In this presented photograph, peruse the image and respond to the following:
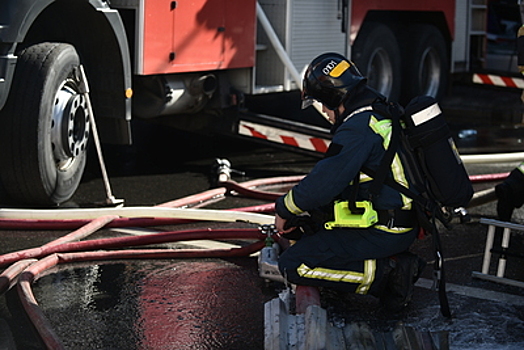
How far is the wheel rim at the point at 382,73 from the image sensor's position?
31.2ft

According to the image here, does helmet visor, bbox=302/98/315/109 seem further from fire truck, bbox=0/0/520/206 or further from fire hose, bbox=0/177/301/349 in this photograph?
fire truck, bbox=0/0/520/206

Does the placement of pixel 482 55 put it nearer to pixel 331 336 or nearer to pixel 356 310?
pixel 356 310

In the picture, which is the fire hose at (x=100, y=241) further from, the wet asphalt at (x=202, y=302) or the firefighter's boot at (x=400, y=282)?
the firefighter's boot at (x=400, y=282)

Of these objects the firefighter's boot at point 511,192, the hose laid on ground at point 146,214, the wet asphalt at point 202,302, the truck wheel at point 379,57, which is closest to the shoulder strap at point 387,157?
the wet asphalt at point 202,302

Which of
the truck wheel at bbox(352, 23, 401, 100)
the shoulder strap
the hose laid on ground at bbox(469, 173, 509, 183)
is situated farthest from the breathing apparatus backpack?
the truck wheel at bbox(352, 23, 401, 100)

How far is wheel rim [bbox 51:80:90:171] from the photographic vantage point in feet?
18.6

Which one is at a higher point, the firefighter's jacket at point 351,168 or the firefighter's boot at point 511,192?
the firefighter's jacket at point 351,168

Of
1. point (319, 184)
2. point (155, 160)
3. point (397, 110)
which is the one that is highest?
point (397, 110)

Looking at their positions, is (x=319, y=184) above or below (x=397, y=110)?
below

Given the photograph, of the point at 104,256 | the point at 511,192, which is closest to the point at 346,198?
the point at 104,256

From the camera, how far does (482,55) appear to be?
37.6 ft

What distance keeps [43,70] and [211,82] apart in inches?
69.3

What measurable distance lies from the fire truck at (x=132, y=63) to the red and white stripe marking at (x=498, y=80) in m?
2.15

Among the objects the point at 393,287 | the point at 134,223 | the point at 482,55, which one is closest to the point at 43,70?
the point at 134,223
